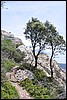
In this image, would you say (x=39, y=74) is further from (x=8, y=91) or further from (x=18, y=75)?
(x=8, y=91)

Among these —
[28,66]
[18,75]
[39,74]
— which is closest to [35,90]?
[18,75]

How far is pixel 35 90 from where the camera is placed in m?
33.8

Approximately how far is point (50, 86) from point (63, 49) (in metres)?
8.02

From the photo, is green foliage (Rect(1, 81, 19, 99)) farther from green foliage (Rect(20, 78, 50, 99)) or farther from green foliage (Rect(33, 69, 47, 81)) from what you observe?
green foliage (Rect(33, 69, 47, 81))

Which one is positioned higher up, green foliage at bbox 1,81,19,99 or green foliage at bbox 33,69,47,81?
green foliage at bbox 33,69,47,81

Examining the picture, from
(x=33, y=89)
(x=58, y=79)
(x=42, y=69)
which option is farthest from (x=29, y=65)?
(x=33, y=89)

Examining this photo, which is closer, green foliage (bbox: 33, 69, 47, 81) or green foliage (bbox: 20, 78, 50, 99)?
green foliage (bbox: 20, 78, 50, 99)

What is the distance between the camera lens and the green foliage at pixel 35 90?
32.4 metres

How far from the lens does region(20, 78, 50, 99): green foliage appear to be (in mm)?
32438

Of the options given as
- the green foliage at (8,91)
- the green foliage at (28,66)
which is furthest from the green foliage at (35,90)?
the green foliage at (28,66)

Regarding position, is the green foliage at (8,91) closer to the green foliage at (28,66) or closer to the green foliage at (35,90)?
the green foliage at (35,90)

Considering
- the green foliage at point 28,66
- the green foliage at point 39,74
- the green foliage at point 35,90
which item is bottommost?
the green foliage at point 35,90

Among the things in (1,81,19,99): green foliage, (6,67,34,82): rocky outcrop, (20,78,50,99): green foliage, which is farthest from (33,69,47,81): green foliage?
(1,81,19,99): green foliage

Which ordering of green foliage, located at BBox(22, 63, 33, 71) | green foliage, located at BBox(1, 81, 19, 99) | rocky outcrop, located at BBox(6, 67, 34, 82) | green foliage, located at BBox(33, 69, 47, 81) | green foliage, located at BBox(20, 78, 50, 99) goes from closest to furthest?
1. green foliage, located at BBox(1, 81, 19, 99)
2. green foliage, located at BBox(20, 78, 50, 99)
3. rocky outcrop, located at BBox(6, 67, 34, 82)
4. green foliage, located at BBox(33, 69, 47, 81)
5. green foliage, located at BBox(22, 63, 33, 71)
